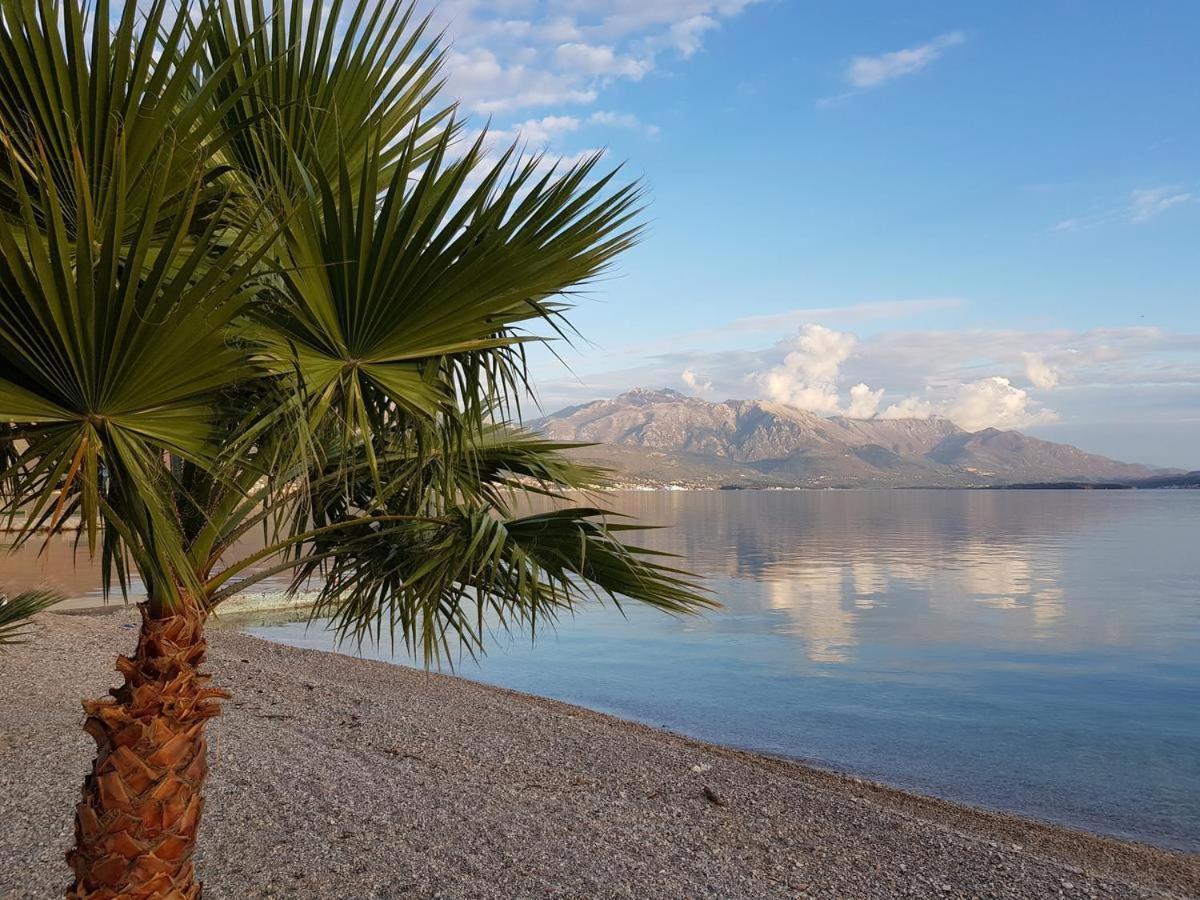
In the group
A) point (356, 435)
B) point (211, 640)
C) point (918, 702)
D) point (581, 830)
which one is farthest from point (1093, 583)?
point (356, 435)

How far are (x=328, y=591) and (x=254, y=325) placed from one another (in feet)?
8.09

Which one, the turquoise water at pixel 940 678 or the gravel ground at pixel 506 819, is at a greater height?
the gravel ground at pixel 506 819

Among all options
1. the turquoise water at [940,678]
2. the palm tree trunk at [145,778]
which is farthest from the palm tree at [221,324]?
the turquoise water at [940,678]

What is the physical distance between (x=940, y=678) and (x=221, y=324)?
26187 millimetres

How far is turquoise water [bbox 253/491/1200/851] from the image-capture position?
53.7ft

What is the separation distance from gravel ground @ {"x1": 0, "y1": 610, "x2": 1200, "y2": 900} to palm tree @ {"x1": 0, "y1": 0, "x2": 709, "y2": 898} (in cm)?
311

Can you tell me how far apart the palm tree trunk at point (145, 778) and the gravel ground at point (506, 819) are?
2.75 m

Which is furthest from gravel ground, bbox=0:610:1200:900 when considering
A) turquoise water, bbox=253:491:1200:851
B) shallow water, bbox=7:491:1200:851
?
turquoise water, bbox=253:491:1200:851

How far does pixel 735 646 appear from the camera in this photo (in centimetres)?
3033

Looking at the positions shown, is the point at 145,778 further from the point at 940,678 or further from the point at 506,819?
the point at 940,678

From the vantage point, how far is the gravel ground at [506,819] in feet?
23.5

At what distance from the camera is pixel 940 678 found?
2583 cm

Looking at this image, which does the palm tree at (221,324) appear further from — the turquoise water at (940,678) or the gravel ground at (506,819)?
the turquoise water at (940,678)

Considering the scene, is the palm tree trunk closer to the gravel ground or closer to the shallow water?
the gravel ground
